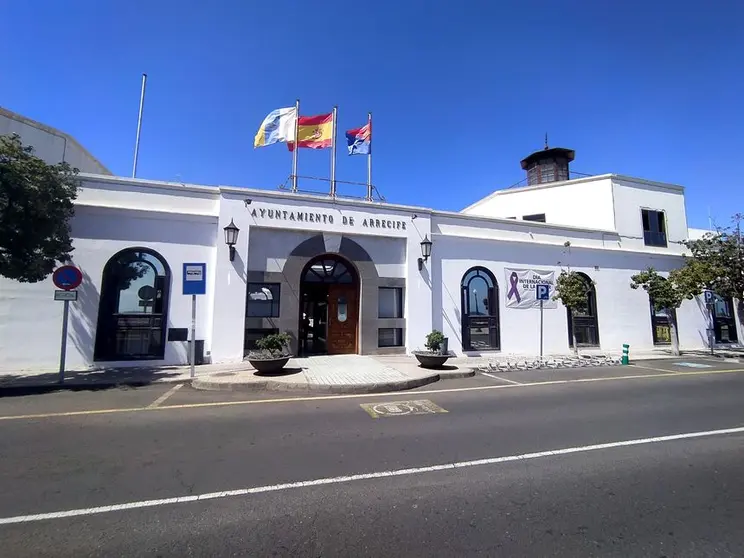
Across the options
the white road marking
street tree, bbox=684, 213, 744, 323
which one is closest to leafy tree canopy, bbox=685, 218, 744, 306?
street tree, bbox=684, 213, 744, 323

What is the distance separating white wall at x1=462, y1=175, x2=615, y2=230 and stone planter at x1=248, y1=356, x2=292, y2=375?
56.9 ft

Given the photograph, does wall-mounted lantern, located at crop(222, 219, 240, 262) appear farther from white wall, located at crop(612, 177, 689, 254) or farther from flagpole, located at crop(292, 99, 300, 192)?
white wall, located at crop(612, 177, 689, 254)

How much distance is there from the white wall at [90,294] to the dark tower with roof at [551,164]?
69.5 ft

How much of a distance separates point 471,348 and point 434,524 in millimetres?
12961

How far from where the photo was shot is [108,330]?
39.2 feet

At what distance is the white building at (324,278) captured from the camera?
12.0 meters

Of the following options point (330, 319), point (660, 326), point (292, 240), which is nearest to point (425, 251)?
point (330, 319)

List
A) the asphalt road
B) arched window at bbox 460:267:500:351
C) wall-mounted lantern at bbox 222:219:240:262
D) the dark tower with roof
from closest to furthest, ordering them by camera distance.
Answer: the asphalt road < wall-mounted lantern at bbox 222:219:240:262 < arched window at bbox 460:267:500:351 < the dark tower with roof

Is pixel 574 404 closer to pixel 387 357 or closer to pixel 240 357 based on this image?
pixel 387 357

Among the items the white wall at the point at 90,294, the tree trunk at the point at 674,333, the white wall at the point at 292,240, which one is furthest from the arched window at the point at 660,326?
the white wall at the point at 90,294

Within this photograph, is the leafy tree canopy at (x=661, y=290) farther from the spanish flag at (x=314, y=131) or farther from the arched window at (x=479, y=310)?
the spanish flag at (x=314, y=131)

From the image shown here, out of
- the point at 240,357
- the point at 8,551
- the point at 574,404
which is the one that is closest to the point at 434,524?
the point at 8,551

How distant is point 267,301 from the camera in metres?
13.4

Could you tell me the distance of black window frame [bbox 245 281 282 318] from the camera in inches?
516
